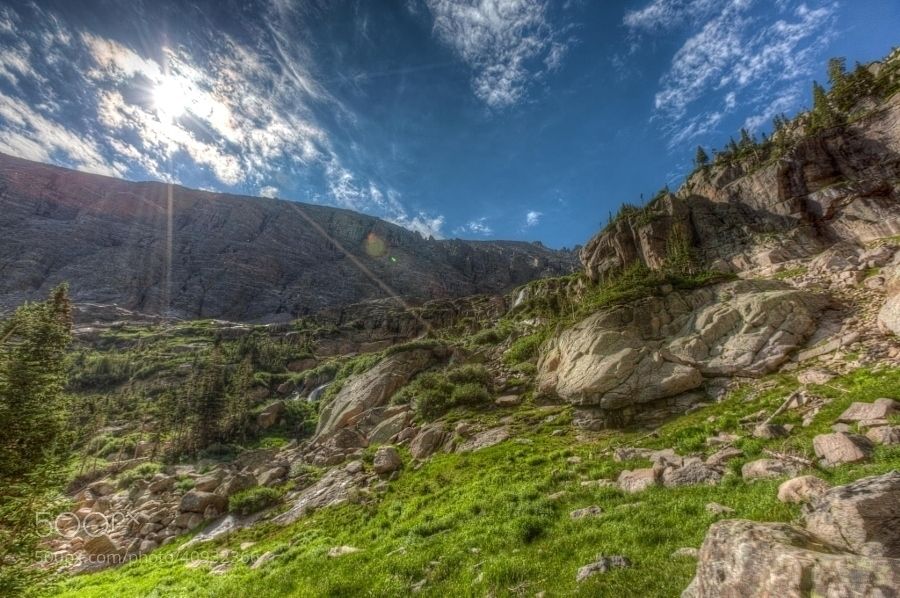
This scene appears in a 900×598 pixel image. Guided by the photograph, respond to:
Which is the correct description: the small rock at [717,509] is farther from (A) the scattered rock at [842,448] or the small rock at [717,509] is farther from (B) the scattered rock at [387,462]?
(B) the scattered rock at [387,462]

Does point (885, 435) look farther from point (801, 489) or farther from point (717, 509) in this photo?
Result: point (717, 509)

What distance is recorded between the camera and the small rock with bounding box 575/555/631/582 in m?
7.78

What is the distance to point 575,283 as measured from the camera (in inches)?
2729

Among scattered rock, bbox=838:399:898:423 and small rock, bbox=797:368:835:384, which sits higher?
small rock, bbox=797:368:835:384

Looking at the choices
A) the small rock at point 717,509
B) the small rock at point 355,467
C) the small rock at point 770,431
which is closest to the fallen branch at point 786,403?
the small rock at point 770,431

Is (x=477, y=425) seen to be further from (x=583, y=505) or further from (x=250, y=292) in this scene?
(x=250, y=292)

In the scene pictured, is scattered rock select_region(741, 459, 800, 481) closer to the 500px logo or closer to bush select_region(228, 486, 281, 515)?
bush select_region(228, 486, 281, 515)

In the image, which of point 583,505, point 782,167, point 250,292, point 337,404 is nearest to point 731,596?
point 583,505

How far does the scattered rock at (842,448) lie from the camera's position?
9.88m

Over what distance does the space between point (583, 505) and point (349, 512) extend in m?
12.7

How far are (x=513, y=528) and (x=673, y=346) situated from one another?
17.7m

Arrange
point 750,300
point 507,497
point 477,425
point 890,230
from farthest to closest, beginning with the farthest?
point 890,230 < point 477,425 < point 750,300 < point 507,497

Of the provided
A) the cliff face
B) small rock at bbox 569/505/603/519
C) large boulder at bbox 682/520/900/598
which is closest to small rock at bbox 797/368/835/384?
small rock at bbox 569/505/603/519

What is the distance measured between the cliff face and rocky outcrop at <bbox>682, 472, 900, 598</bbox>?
45.9 m
